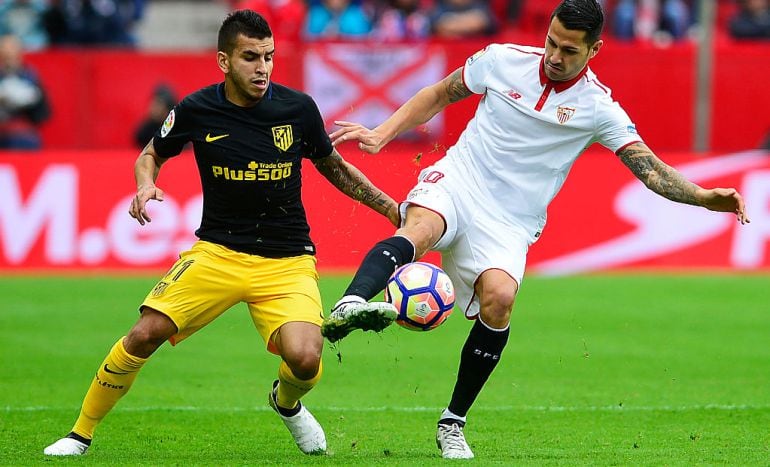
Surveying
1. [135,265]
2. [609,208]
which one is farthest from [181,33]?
[609,208]

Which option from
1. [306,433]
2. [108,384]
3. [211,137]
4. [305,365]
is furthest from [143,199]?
[306,433]

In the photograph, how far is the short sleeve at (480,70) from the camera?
7.87 metres

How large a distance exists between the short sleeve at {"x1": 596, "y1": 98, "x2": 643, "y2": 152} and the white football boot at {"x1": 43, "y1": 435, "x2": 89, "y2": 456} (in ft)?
10.9

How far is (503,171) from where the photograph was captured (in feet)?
25.3

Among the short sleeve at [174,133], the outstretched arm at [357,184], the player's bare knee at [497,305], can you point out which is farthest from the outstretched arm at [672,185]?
the short sleeve at [174,133]

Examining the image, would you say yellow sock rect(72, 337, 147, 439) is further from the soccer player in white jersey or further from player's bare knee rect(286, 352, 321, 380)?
the soccer player in white jersey

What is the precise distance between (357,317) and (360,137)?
1334mm

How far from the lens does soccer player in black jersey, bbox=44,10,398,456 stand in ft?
24.1

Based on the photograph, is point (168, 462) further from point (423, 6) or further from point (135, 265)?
point (423, 6)

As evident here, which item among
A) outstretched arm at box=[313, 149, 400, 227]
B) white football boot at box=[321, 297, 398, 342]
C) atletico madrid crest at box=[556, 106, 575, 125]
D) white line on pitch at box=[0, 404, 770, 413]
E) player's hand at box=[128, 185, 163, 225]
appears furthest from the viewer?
white line on pitch at box=[0, 404, 770, 413]

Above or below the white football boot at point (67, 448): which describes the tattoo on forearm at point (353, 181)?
above

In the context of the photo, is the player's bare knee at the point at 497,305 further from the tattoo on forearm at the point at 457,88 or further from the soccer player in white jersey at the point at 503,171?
the tattoo on forearm at the point at 457,88

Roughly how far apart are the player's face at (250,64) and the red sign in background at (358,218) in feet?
24.4

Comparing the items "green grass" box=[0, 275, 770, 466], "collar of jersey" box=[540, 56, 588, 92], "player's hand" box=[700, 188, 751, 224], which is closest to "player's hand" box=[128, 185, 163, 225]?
"green grass" box=[0, 275, 770, 466]
